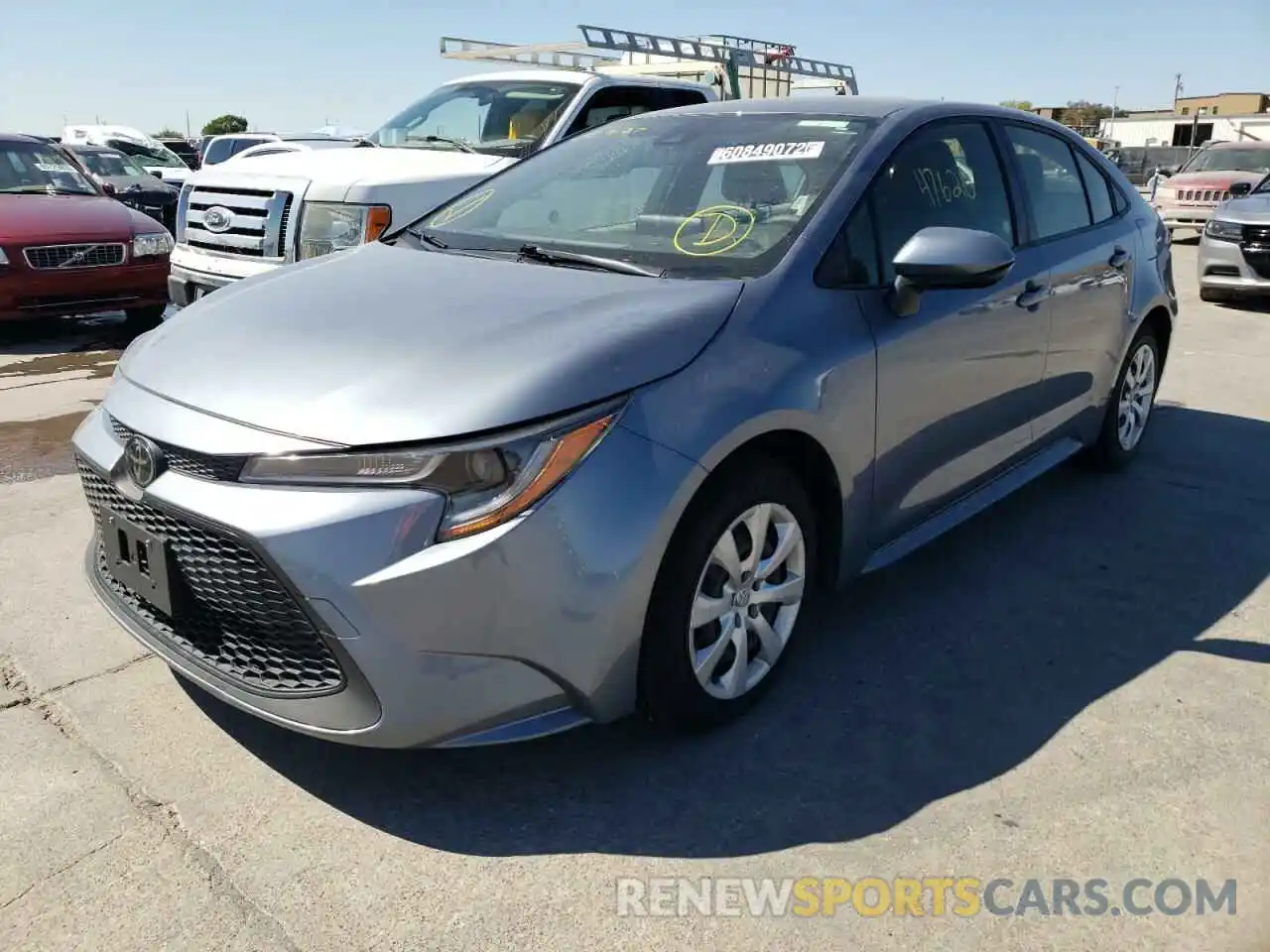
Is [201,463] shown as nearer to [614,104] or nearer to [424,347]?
[424,347]

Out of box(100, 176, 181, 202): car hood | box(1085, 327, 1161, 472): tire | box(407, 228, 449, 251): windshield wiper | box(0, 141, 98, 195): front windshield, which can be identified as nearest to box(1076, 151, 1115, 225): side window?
box(1085, 327, 1161, 472): tire

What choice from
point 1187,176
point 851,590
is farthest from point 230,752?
point 1187,176

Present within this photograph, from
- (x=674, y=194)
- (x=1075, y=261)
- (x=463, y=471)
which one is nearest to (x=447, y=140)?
(x=674, y=194)

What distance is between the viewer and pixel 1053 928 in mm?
2172

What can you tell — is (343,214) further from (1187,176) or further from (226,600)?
(1187,176)

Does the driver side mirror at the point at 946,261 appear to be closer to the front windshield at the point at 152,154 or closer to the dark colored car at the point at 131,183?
the dark colored car at the point at 131,183

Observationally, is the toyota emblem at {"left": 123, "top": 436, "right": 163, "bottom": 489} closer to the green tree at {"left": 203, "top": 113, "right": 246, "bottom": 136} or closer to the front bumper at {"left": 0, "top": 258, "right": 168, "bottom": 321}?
the front bumper at {"left": 0, "top": 258, "right": 168, "bottom": 321}

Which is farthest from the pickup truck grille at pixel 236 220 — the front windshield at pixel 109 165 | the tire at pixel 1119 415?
the front windshield at pixel 109 165

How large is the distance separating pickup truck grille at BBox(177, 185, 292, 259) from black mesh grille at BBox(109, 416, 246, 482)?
391 centimetres

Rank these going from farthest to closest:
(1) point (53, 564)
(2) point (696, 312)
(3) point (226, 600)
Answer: (1) point (53, 564) → (2) point (696, 312) → (3) point (226, 600)

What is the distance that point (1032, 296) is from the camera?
12.3 feet

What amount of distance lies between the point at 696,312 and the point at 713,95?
6.51 meters

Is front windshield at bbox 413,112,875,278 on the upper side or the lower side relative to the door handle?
upper

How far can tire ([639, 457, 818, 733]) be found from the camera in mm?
2469
